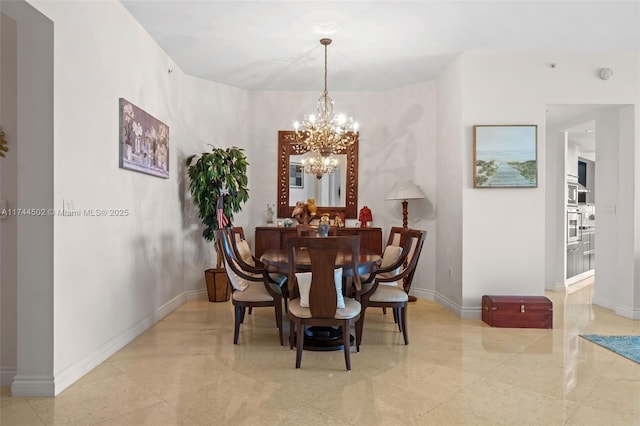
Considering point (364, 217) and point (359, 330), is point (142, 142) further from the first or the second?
point (364, 217)

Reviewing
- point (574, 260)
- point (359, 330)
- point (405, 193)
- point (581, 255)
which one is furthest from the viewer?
point (581, 255)

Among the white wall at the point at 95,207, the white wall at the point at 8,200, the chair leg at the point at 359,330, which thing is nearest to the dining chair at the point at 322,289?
the chair leg at the point at 359,330

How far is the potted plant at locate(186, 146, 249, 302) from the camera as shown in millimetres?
4793

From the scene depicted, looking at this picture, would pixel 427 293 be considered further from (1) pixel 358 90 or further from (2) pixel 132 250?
(2) pixel 132 250

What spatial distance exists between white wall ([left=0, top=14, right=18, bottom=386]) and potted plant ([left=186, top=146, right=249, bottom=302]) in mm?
2275

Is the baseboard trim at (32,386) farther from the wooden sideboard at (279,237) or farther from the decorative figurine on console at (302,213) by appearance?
the decorative figurine on console at (302,213)

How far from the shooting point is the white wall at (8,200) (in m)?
2.54

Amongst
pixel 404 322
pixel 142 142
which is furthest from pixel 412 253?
pixel 142 142

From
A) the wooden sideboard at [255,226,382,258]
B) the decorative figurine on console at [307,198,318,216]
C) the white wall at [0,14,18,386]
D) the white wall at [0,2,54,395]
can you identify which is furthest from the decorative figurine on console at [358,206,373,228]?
the white wall at [0,14,18,386]

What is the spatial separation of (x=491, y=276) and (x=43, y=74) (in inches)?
176

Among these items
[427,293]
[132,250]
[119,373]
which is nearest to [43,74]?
[132,250]

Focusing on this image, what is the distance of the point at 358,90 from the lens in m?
5.81

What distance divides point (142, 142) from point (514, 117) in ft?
13.0

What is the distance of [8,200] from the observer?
254 cm
